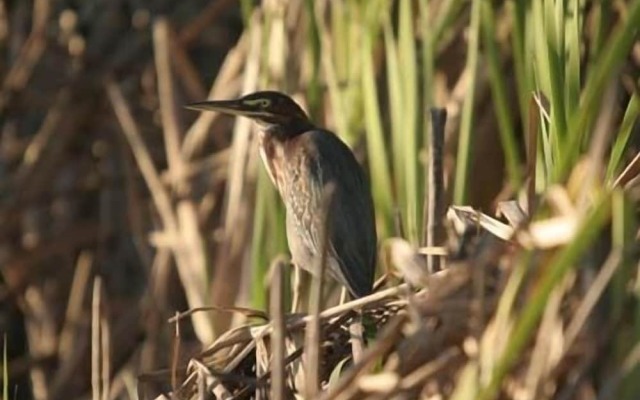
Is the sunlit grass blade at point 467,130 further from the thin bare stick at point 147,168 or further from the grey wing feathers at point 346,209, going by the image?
the thin bare stick at point 147,168

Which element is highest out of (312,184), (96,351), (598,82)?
(598,82)

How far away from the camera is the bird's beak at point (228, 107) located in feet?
13.9

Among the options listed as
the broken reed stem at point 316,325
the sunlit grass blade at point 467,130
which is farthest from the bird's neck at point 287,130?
the broken reed stem at point 316,325

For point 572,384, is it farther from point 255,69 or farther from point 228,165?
point 228,165

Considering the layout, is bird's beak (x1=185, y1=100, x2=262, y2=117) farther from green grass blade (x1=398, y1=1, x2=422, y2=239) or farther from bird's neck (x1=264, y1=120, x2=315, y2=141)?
green grass blade (x1=398, y1=1, x2=422, y2=239)

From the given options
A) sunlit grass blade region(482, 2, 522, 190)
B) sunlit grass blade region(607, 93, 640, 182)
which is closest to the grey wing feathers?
sunlit grass blade region(482, 2, 522, 190)

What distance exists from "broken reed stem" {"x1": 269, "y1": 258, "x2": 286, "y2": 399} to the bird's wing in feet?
4.22

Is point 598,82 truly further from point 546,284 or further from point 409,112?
point 409,112

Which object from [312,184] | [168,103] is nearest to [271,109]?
[312,184]

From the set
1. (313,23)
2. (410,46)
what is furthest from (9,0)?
(410,46)

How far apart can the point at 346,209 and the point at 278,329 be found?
1561mm

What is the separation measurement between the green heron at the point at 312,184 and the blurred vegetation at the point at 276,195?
0.27 ft

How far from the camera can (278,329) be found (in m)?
2.52

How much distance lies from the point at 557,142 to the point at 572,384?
101 cm
